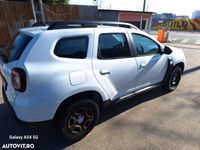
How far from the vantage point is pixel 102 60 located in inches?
114

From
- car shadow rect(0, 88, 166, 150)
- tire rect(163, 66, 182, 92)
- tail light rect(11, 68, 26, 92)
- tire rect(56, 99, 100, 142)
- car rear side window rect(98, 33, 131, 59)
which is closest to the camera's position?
tail light rect(11, 68, 26, 92)

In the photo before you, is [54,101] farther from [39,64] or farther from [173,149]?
[173,149]

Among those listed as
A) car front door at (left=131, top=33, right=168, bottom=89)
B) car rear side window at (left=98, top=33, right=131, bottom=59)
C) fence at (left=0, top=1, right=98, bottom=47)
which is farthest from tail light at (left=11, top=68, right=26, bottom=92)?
fence at (left=0, top=1, right=98, bottom=47)

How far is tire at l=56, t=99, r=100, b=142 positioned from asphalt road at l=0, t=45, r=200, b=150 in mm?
139

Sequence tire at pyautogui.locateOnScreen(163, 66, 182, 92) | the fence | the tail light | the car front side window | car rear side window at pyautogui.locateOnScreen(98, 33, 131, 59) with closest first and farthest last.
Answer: the tail light, car rear side window at pyautogui.locateOnScreen(98, 33, 131, 59), the car front side window, tire at pyautogui.locateOnScreen(163, 66, 182, 92), the fence

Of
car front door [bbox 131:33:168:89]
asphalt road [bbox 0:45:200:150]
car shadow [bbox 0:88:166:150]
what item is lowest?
asphalt road [bbox 0:45:200:150]

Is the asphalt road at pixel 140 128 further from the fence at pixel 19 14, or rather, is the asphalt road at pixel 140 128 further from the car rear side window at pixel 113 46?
the fence at pixel 19 14

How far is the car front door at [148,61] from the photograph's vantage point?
3559 millimetres

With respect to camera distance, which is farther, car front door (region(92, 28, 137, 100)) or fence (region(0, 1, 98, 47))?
fence (region(0, 1, 98, 47))

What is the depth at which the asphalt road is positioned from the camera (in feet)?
9.36

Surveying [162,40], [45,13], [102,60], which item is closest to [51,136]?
[102,60]

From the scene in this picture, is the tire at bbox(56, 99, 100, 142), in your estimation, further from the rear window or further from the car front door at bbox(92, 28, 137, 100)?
the rear window

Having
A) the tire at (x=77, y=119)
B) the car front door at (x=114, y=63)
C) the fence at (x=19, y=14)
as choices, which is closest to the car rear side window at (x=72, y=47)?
the car front door at (x=114, y=63)

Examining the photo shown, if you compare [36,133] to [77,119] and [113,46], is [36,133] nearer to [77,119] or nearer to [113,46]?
[77,119]
